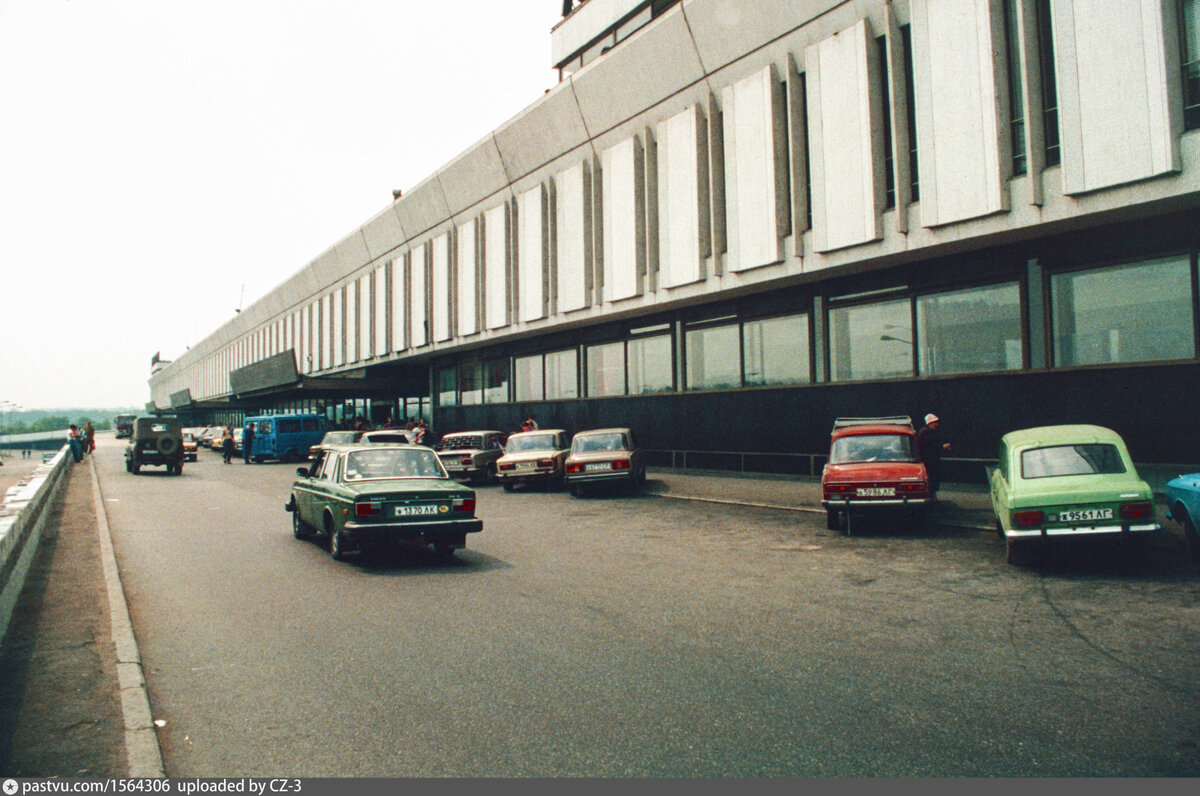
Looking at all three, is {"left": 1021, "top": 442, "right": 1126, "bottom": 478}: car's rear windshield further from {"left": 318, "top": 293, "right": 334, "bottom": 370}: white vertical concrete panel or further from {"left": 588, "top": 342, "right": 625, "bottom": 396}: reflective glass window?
{"left": 318, "top": 293, "right": 334, "bottom": 370}: white vertical concrete panel

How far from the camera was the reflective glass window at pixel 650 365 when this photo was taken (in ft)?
84.4

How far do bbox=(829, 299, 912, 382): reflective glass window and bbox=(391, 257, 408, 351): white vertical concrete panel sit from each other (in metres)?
25.8

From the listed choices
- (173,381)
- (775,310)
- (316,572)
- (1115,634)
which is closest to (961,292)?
(775,310)

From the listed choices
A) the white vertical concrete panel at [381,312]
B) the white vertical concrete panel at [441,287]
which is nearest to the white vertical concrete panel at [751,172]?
the white vertical concrete panel at [441,287]

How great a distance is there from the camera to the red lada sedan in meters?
12.0

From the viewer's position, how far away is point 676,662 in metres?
5.75

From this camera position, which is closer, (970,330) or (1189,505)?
(1189,505)

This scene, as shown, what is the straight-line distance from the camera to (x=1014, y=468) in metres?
9.88

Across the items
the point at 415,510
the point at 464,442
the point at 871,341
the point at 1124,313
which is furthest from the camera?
the point at 464,442

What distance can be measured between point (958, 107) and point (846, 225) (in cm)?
314

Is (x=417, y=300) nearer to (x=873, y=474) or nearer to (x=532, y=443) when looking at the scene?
(x=532, y=443)

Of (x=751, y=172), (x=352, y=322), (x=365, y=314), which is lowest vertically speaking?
(x=751, y=172)

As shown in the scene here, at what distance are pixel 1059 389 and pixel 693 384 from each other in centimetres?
1082

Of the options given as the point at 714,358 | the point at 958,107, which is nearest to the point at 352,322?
the point at 714,358
